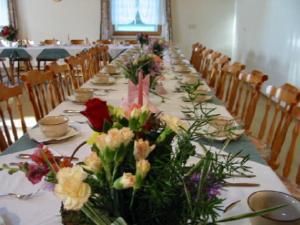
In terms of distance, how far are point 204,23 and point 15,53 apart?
4433 millimetres

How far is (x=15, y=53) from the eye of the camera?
5.58 metres

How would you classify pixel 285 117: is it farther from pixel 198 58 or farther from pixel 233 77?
pixel 198 58

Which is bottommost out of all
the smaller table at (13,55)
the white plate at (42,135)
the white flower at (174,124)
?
the smaller table at (13,55)

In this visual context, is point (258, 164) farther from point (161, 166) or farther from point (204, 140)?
point (161, 166)

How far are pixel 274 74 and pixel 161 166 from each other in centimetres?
475

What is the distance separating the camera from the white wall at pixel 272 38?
4234 mm

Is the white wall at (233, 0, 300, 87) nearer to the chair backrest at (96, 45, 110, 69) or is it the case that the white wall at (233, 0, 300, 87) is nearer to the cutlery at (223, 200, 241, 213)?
Answer: the chair backrest at (96, 45, 110, 69)

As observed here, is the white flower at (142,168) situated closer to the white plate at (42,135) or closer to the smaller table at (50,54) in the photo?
the white plate at (42,135)

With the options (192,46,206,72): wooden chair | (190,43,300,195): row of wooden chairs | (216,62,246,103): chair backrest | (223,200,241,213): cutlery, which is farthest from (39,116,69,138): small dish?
(192,46,206,72): wooden chair

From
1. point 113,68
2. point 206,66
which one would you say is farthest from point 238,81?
point 206,66

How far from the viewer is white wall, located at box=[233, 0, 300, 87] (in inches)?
167

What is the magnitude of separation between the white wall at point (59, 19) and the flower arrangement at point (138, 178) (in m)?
7.73

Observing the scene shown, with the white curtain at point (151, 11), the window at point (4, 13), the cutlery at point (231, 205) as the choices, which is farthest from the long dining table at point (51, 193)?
the window at point (4, 13)

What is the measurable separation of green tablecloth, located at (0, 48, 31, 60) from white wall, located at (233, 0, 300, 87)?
4024 millimetres
